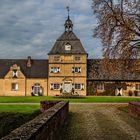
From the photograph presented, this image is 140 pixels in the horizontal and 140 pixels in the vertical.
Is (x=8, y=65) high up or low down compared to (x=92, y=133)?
up

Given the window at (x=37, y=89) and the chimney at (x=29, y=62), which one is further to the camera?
the chimney at (x=29, y=62)

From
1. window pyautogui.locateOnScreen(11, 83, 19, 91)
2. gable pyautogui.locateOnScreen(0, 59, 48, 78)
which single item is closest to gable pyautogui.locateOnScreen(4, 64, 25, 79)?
gable pyautogui.locateOnScreen(0, 59, 48, 78)

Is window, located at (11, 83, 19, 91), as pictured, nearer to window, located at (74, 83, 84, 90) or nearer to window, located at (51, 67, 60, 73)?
window, located at (51, 67, 60, 73)

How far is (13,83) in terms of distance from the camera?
69062 millimetres

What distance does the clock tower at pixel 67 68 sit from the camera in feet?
224

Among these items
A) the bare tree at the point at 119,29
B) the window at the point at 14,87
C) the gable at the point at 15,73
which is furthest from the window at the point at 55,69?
the bare tree at the point at 119,29

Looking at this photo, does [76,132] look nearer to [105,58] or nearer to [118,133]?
[118,133]

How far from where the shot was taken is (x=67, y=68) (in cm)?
6869

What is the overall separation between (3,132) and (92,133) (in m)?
3.56

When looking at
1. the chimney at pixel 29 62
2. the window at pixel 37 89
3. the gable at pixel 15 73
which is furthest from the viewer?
the chimney at pixel 29 62

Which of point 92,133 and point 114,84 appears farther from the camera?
point 114,84

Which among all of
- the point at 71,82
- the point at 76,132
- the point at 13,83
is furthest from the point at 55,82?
the point at 76,132

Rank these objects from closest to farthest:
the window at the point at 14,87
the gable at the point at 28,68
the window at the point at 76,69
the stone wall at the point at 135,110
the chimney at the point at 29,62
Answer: the stone wall at the point at 135,110
the window at the point at 76,69
the window at the point at 14,87
the gable at the point at 28,68
the chimney at the point at 29,62

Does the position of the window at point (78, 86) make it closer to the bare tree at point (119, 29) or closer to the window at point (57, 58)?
the window at point (57, 58)
